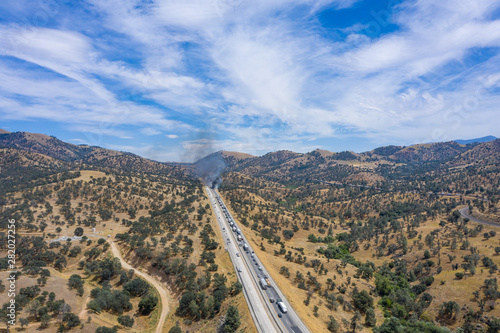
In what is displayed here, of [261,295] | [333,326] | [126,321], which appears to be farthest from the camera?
[261,295]

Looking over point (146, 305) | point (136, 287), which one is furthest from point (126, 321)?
point (136, 287)

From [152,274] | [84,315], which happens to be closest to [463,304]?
[152,274]

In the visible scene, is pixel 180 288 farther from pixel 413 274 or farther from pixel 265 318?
pixel 413 274

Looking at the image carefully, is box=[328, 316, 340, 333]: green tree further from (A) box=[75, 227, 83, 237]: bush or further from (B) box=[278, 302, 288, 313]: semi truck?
(A) box=[75, 227, 83, 237]: bush

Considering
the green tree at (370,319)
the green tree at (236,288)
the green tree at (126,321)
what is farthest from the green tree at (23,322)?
the green tree at (370,319)

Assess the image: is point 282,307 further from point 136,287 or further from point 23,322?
point 23,322

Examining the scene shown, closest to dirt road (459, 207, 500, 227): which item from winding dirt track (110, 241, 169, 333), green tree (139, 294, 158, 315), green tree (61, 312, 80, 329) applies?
winding dirt track (110, 241, 169, 333)

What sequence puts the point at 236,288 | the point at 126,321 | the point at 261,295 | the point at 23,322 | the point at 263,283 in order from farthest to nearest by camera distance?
the point at 263,283 → the point at 236,288 → the point at 261,295 → the point at 126,321 → the point at 23,322

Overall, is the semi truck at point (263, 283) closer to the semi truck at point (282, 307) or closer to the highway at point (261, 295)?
the highway at point (261, 295)

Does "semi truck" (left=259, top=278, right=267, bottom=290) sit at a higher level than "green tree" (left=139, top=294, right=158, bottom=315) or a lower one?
higher
